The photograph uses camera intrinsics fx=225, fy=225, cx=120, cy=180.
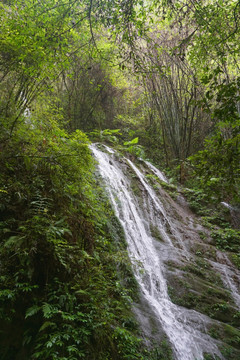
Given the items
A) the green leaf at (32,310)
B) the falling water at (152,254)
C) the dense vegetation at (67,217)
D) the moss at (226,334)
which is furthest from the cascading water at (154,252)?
the green leaf at (32,310)

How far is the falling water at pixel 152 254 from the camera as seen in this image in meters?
3.96

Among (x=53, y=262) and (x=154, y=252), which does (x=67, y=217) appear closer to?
(x=53, y=262)

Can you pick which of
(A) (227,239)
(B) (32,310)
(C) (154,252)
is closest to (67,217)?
(B) (32,310)

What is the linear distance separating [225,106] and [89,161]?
2.32 metres

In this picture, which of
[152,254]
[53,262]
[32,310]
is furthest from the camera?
[152,254]

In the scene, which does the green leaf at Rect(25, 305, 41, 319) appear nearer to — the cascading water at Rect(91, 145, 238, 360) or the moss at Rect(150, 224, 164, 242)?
the cascading water at Rect(91, 145, 238, 360)

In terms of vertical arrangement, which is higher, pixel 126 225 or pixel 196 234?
pixel 126 225

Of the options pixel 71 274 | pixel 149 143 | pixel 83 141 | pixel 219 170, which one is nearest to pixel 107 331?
pixel 71 274

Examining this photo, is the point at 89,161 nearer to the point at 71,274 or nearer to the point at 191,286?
the point at 71,274

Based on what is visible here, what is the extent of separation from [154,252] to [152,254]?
0.44ft

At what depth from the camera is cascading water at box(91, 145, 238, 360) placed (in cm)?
397

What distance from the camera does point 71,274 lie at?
9.79 ft

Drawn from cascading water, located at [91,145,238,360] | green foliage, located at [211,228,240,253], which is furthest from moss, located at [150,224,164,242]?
green foliage, located at [211,228,240,253]

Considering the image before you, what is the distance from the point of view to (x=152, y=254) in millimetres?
5789
